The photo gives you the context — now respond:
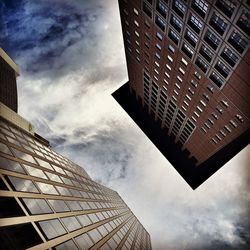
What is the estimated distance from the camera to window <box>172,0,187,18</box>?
31.1m

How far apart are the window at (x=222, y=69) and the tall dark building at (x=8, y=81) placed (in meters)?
120

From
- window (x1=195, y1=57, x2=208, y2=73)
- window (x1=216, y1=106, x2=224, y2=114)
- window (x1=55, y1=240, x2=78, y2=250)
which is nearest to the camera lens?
window (x1=55, y1=240, x2=78, y2=250)

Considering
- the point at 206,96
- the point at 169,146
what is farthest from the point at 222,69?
the point at 169,146

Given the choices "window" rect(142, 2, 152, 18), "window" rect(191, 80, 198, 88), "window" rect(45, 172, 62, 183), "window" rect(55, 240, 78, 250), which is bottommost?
"window" rect(55, 240, 78, 250)

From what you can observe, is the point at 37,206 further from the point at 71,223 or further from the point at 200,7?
the point at 200,7

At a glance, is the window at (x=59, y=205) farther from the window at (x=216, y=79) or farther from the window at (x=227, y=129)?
the window at (x=227, y=129)

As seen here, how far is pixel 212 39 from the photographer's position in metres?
31.2

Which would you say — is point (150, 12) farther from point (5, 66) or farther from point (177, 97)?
point (5, 66)

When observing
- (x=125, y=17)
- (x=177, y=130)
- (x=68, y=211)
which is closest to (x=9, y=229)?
(x=68, y=211)

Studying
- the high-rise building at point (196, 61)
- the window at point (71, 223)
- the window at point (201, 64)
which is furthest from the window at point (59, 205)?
the window at point (201, 64)

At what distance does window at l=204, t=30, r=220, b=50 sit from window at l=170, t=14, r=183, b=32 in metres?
3.97

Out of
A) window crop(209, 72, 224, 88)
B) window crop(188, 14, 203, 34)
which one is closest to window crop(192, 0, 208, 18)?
window crop(188, 14, 203, 34)

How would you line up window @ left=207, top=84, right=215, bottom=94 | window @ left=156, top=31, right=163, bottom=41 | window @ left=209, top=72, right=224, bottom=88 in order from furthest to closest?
window @ left=156, top=31, right=163, bottom=41 → window @ left=207, top=84, right=215, bottom=94 → window @ left=209, top=72, right=224, bottom=88

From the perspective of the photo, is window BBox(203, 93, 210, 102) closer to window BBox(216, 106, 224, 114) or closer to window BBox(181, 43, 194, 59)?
window BBox(216, 106, 224, 114)
